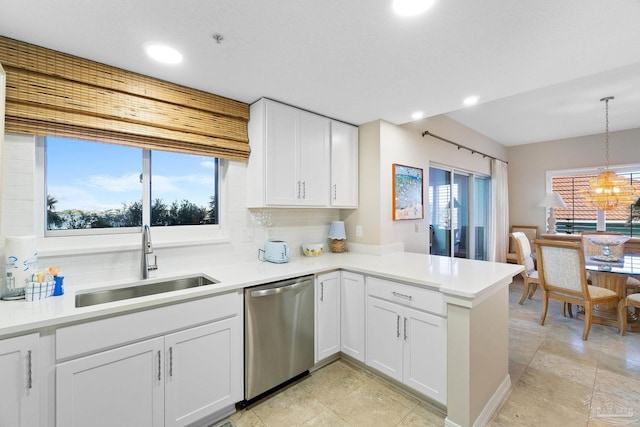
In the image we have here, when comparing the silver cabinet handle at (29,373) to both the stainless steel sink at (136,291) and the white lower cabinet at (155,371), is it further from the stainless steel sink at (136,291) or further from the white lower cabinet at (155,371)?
the stainless steel sink at (136,291)

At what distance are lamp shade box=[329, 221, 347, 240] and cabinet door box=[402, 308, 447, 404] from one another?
4.02ft

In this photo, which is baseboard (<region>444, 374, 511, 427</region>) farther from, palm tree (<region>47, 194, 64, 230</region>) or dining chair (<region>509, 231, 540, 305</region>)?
palm tree (<region>47, 194, 64, 230</region>)

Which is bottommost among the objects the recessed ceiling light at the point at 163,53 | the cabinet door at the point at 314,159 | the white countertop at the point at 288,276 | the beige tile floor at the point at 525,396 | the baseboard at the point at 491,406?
the beige tile floor at the point at 525,396

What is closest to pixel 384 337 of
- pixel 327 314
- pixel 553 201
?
pixel 327 314

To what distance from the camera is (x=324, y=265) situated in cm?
241

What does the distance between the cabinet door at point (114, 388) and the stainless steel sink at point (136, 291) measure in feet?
1.45

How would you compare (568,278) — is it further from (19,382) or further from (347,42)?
(19,382)

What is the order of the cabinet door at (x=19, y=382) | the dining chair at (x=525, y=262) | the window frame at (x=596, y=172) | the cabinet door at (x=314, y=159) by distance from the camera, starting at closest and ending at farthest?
the cabinet door at (x=19, y=382) → the cabinet door at (x=314, y=159) → the dining chair at (x=525, y=262) → the window frame at (x=596, y=172)

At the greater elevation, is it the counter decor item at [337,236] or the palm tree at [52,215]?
the palm tree at [52,215]

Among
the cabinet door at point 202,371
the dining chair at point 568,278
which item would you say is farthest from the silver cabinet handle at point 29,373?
the dining chair at point 568,278

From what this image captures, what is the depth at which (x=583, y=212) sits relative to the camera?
515 cm

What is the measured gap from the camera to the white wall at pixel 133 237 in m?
1.64

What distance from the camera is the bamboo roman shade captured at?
1.61 metres

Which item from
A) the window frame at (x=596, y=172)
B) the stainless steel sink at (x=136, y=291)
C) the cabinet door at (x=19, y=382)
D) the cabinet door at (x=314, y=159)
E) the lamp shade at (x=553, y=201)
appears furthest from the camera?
the lamp shade at (x=553, y=201)
